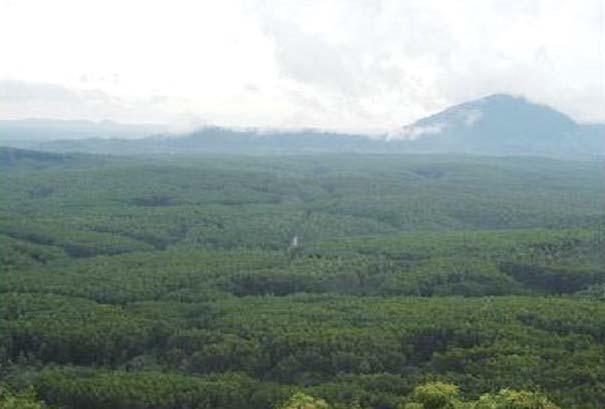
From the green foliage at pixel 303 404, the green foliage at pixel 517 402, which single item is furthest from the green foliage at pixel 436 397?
the green foliage at pixel 303 404

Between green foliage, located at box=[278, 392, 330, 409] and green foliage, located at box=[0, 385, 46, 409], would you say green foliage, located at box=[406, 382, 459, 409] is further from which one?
green foliage, located at box=[0, 385, 46, 409]

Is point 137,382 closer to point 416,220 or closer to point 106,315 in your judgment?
point 106,315

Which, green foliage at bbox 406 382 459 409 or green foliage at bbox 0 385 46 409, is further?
green foliage at bbox 0 385 46 409

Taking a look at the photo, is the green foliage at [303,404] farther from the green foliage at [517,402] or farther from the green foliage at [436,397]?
the green foliage at [517,402]

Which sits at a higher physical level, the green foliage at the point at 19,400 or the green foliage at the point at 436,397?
the green foliage at the point at 436,397

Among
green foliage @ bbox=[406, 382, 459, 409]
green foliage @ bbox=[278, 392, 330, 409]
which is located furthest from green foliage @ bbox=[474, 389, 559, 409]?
green foliage @ bbox=[278, 392, 330, 409]

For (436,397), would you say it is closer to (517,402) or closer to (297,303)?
(517,402)

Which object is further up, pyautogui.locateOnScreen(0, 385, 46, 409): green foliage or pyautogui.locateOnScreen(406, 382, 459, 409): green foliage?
pyautogui.locateOnScreen(406, 382, 459, 409): green foliage

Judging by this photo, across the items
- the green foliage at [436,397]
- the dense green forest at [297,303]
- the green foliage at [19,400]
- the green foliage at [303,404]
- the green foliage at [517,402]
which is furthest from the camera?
the dense green forest at [297,303]
